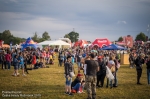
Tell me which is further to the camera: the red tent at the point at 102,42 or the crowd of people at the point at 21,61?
the red tent at the point at 102,42

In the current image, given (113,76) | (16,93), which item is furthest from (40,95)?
(113,76)

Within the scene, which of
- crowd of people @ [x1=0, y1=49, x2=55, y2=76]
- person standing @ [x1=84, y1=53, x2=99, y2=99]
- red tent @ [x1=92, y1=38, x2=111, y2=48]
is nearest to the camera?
person standing @ [x1=84, y1=53, x2=99, y2=99]

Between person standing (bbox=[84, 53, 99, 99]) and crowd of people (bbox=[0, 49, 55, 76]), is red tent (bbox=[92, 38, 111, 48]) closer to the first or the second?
crowd of people (bbox=[0, 49, 55, 76])

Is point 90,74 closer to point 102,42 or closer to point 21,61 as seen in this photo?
point 21,61

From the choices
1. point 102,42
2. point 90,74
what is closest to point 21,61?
point 90,74

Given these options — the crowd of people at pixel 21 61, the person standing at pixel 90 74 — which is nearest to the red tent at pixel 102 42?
the crowd of people at pixel 21 61

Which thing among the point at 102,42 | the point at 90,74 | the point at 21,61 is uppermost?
the point at 102,42

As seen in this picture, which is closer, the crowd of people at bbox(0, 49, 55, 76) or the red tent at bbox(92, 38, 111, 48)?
the crowd of people at bbox(0, 49, 55, 76)

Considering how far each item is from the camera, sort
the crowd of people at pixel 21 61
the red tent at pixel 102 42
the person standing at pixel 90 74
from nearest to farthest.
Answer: the person standing at pixel 90 74, the crowd of people at pixel 21 61, the red tent at pixel 102 42

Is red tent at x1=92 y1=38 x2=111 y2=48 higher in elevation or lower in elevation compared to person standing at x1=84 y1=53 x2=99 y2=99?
higher

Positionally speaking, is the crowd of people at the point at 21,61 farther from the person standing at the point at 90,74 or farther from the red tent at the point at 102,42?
the red tent at the point at 102,42

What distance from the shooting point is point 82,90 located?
31.5ft

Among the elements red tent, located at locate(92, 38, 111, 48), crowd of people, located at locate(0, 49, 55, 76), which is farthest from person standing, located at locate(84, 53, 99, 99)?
red tent, located at locate(92, 38, 111, 48)

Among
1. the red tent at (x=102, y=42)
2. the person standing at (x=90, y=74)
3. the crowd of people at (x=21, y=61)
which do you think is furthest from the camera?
the red tent at (x=102, y=42)
